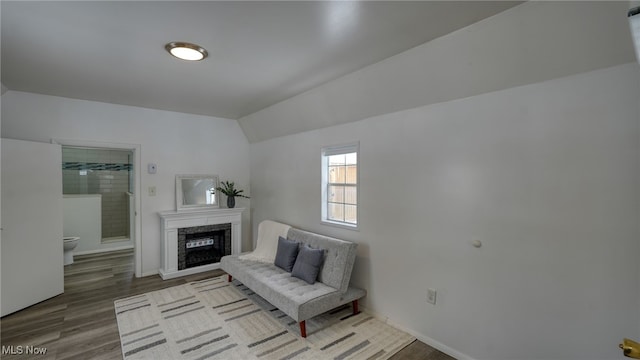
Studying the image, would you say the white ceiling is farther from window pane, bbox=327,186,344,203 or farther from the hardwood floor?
the hardwood floor

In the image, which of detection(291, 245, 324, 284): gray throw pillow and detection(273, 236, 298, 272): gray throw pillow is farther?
detection(273, 236, 298, 272): gray throw pillow

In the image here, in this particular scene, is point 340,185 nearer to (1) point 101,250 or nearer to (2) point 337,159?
(2) point 337,159

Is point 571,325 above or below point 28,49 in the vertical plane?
below

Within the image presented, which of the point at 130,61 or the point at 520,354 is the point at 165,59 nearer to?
the point at 130,61

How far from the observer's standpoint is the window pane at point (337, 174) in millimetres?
3434

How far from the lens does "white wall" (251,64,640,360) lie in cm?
158

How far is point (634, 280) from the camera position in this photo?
152 cm

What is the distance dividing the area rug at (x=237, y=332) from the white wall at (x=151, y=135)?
4.77ft

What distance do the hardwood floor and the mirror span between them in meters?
1.09

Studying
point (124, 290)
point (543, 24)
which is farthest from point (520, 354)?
point (124, 290)

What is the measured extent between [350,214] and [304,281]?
953 millimetres

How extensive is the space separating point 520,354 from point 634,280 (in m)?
0.84

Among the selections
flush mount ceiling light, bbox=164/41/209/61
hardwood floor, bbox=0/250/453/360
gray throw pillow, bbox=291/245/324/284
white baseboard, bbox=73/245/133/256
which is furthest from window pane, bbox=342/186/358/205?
white baseboard, bbox=73/245/133/256

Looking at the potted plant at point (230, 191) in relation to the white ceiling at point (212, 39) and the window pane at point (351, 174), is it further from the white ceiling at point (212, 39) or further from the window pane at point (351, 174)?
the window pane at point (351, 174)
